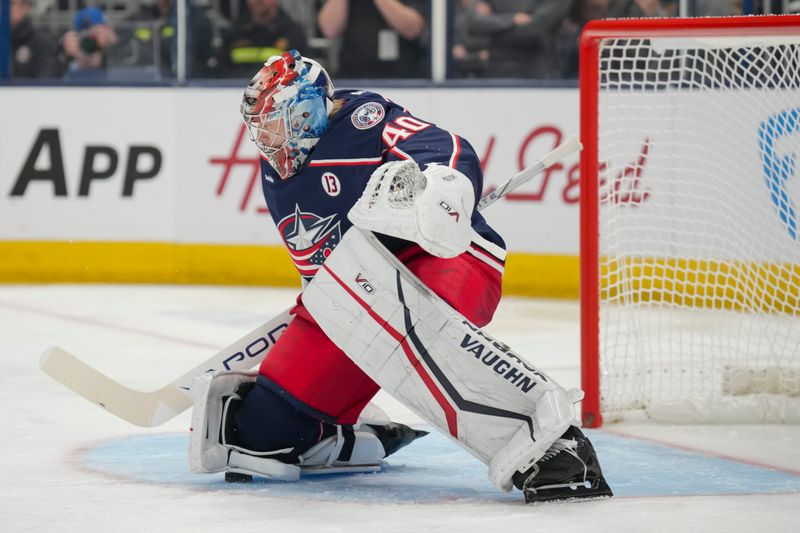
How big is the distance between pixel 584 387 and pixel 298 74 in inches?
47.0

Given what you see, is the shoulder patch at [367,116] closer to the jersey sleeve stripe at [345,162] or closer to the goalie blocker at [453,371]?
the jersey sleeve stripe at [345,162]

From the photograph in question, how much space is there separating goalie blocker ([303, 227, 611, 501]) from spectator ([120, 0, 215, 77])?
4286mm

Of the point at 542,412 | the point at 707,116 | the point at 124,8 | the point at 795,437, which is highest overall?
the point at 124,8

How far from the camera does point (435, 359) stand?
2.62m

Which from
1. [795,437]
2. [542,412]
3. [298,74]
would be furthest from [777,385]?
[298,74]

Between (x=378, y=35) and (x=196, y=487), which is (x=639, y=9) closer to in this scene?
(x=378, y=35)

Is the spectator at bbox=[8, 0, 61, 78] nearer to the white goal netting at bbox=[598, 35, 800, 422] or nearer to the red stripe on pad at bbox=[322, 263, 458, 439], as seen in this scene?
the white goal netting at bbox=[598, 35, 800, 422]

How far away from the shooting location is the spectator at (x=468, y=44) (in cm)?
646

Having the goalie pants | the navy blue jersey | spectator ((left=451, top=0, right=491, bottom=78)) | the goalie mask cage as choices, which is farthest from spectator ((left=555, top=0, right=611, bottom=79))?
the goalie pants

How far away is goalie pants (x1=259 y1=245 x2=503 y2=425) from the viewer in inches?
108

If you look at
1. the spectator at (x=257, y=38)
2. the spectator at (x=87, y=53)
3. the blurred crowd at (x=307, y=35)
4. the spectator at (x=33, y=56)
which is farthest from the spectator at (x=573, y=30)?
the spectator at (x=33, y=56)

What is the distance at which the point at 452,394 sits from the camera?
2.63m

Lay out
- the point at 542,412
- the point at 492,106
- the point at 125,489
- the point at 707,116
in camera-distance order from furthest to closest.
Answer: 1. the point at 492,106
2. the point at 707,116
3. the point at 125,489
4. the point at 542,412

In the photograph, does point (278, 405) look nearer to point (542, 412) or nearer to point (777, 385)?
point (542, 412)
